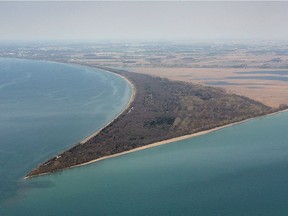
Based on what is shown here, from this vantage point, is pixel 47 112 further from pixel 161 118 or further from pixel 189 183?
pixel 189 183

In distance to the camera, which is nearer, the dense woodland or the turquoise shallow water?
the turquoise shallow water

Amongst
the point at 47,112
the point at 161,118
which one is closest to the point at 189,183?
the point at 161,118

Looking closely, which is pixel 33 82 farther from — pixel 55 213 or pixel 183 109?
pixel 55 213

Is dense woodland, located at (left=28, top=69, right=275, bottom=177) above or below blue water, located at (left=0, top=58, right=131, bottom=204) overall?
above

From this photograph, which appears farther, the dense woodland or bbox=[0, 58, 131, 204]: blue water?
the dense woodland

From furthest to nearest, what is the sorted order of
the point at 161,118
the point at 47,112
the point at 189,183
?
the point at 47,112
the point at 161,118
the point at 189,183

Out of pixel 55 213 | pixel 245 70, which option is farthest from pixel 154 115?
pixel 245 70
